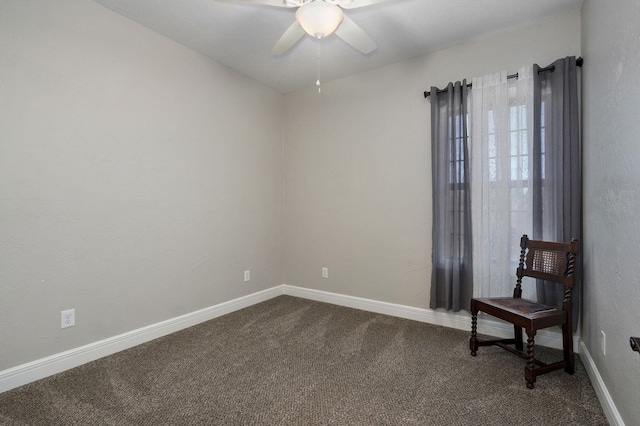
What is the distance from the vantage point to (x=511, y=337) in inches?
101

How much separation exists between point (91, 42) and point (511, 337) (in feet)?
13.2

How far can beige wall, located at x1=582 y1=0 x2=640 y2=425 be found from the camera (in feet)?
4.37

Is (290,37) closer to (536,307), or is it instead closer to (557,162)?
(557,162)

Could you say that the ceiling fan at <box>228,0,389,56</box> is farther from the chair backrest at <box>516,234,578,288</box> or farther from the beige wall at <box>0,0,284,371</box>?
the chair backrest at <box>516,234,578,288</box>

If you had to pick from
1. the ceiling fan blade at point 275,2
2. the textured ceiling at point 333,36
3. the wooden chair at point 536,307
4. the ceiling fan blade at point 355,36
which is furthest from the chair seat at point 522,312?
the ceiling fan blade at point 275,2

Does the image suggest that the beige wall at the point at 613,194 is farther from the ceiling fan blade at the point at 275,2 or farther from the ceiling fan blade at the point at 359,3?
the ceiling fan blade at the point at 275,2

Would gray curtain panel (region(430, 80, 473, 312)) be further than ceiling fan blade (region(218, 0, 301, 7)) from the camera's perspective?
Yes

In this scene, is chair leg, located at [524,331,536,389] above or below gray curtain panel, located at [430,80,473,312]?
below

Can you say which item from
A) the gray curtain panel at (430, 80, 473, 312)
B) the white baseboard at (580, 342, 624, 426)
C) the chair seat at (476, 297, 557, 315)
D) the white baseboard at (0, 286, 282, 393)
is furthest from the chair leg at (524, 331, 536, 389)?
the white baseboard at (0, 286, 282, 393)

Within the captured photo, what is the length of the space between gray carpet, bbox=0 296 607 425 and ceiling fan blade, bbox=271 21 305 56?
2.25 meters

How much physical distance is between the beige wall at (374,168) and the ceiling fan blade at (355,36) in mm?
1025

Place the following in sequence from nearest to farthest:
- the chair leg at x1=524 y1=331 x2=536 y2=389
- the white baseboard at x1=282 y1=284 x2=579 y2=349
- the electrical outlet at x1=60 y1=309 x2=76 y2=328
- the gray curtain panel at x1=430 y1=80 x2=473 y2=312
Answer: the chair leg at x1=524 y1=331 x2=536 y2=389 < the electrical outlet at x1=60 y1=309 x2=76 y2=328 < the white baseboard at x1=282 y1=284 x2=579 y2=349 < the gray curtain panel at x1=430 y1=80 x2=473 y2=312

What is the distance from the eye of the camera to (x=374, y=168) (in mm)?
3281

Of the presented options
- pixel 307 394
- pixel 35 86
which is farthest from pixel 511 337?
pixel 35 86
